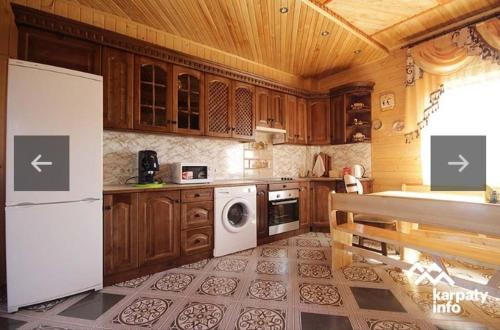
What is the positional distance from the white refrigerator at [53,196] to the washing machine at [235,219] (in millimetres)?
1142

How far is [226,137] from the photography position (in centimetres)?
303

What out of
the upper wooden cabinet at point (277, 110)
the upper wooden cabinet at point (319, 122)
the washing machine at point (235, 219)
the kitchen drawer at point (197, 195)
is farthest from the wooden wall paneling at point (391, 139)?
the kitchen drawer at point (197, 195)

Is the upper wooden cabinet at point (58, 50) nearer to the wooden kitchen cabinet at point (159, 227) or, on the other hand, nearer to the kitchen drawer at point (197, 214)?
the wooden kitchen cabinet at point (159, 227)

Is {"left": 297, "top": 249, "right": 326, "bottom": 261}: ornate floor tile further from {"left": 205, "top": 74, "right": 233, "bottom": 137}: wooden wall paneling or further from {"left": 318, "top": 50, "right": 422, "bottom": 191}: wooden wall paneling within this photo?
{"left": 205, "top": 74, "right": 233, "bottom": 137}: wooden wall paneling

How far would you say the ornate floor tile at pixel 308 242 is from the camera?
10.0 feet

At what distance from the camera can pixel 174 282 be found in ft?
6.84

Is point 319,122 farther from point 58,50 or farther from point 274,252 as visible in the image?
point 58,50

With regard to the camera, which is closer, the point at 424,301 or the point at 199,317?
the point at 199,317

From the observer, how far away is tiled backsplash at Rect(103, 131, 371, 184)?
2.53 m

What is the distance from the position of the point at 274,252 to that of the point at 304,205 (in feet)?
3.29

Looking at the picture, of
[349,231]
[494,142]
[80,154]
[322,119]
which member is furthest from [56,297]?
[494,142]

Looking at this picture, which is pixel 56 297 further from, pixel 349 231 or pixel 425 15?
pixel 425 15

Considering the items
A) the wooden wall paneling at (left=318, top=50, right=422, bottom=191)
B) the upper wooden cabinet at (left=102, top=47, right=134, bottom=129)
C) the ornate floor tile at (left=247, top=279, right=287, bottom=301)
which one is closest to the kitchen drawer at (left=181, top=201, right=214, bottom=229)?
the ornate floor tile at (left=247, top=279, right=287, bottom=301)

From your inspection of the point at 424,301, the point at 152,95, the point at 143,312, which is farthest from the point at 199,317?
the point at 152,95
